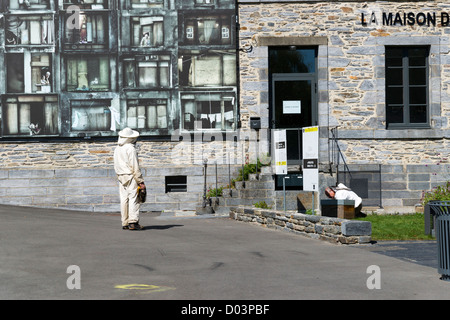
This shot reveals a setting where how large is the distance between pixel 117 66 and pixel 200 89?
95.5 inches

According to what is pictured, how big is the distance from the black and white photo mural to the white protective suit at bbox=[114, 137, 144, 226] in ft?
18.9

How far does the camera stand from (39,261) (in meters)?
8.38

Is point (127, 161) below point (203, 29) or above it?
below

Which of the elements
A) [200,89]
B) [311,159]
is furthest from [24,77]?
[311,159]

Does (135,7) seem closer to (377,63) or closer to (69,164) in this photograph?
(69,164)

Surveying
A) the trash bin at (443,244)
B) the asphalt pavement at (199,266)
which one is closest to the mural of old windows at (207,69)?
the asphalt pavement at (199,266)

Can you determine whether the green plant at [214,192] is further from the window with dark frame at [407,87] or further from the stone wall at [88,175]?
the window with dark frame at [407,87]

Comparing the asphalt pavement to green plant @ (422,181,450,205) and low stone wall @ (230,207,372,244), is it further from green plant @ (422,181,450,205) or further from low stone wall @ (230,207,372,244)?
green plant @ (422,181,450,205)

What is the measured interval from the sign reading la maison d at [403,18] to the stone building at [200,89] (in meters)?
0.03

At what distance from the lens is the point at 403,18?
18.5 m

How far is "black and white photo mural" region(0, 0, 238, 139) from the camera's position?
18219 millimetres

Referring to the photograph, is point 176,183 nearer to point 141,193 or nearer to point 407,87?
point 141,193

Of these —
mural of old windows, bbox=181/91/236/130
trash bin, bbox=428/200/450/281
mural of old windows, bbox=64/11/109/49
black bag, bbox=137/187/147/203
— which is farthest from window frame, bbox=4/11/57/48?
trash bin, bbox=428/200/450/281

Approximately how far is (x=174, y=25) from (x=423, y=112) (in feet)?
24.8
